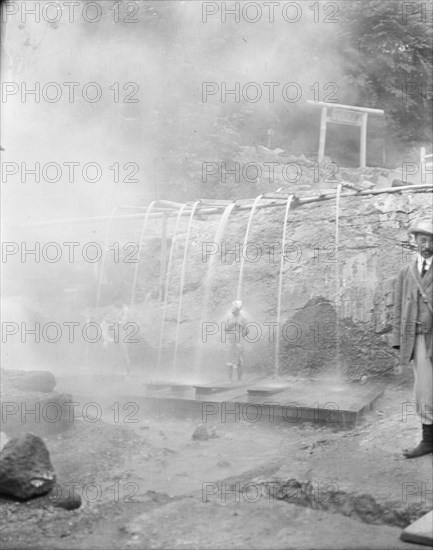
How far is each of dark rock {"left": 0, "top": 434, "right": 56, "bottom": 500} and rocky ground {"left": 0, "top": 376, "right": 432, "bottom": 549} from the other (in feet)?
0.27

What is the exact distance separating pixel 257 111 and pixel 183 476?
16.0 metres

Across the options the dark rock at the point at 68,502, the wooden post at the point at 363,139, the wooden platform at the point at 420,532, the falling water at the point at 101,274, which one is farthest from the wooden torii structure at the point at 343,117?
the wooden platform at the point at 420,532

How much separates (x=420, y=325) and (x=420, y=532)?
1660 mm

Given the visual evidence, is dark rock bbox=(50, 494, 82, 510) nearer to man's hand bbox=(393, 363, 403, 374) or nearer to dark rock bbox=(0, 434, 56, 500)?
dark rock bbox=(0, 434, 56, 500)

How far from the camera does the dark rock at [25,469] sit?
412 centimetres

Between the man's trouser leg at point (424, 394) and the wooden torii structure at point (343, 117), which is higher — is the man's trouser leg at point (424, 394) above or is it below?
below

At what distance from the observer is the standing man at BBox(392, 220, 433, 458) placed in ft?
14.7

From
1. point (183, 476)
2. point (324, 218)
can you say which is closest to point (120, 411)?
point (183, 476)

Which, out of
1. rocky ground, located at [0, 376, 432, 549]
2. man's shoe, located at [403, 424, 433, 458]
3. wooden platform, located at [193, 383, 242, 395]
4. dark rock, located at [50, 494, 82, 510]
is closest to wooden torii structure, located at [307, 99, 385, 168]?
wooden platform, located at [193, 383, 242, 395]

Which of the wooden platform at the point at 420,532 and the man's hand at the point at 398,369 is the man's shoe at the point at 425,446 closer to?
the wooden platform at the point at 420,532

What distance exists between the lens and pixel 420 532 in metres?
3.34

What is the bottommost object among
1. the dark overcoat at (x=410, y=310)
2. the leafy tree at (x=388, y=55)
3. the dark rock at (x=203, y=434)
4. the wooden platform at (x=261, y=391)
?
the dark rock at (x=203, y=434)

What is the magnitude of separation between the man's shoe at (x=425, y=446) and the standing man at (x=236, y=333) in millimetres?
3990

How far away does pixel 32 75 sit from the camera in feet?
58.4
